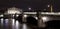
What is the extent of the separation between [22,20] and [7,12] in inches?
190

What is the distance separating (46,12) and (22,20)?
3755mm

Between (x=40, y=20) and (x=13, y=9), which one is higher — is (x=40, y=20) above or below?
below

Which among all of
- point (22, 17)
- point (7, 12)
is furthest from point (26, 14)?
point (7, 12)

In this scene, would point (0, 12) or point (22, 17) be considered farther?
point (0, 12)

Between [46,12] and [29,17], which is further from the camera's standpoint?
[29,17]

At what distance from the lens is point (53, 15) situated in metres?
24.0

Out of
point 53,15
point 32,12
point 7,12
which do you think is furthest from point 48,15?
point 7,12

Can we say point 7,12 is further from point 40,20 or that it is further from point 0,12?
point 40,20

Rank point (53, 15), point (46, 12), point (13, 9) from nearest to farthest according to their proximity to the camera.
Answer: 1. point (53, 15)
2. point (46, 12)
3. point (13, 9)

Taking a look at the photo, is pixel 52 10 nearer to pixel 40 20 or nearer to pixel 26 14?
pixel 26 14

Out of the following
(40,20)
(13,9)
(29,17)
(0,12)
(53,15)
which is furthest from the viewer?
(13,9)

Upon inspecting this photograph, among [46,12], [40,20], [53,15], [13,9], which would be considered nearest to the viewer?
[40,20]

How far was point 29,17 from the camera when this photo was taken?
91.4ft

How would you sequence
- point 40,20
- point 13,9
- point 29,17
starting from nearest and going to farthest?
point 40,20 → point 29,17 → point 13,9
